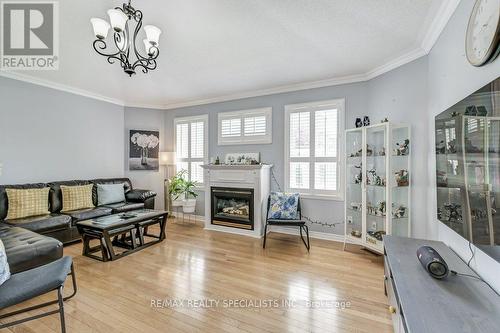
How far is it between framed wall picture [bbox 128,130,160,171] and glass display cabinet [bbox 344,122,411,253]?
4.34 metres

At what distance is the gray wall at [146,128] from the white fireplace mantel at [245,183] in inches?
65.9

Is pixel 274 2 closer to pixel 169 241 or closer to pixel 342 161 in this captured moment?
pixel 342 161

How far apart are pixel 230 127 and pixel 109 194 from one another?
2.72 meters

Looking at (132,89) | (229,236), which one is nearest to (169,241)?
(229,236)

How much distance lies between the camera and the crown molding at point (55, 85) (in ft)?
11.4

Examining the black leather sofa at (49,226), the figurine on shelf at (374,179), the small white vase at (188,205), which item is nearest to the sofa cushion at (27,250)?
the black leather sofa at (49,226)

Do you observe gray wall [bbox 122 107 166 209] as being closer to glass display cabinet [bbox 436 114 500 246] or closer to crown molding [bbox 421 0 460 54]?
crown molding [bbox 421 0 460 54]

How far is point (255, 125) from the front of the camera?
447 centimetres

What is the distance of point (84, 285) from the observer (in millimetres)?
2379

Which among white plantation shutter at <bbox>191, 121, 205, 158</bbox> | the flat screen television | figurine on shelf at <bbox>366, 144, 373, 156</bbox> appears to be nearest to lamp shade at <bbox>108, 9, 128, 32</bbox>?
the flat screen television

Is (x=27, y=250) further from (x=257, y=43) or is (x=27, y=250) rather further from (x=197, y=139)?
(x=197, y=139)

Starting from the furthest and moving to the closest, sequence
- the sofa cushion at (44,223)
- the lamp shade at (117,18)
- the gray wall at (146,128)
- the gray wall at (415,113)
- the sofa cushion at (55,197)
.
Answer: the gray wall at (146,128) < the sofa cushion at (55,197) < the sofa cushion at (44,223) < the gray wall at (415,113) < the lamp shade at (117,18)

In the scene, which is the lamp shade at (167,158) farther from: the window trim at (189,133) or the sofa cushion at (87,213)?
the sofa cushion at (87,213)

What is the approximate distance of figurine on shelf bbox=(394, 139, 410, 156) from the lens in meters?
Result: 2.87
